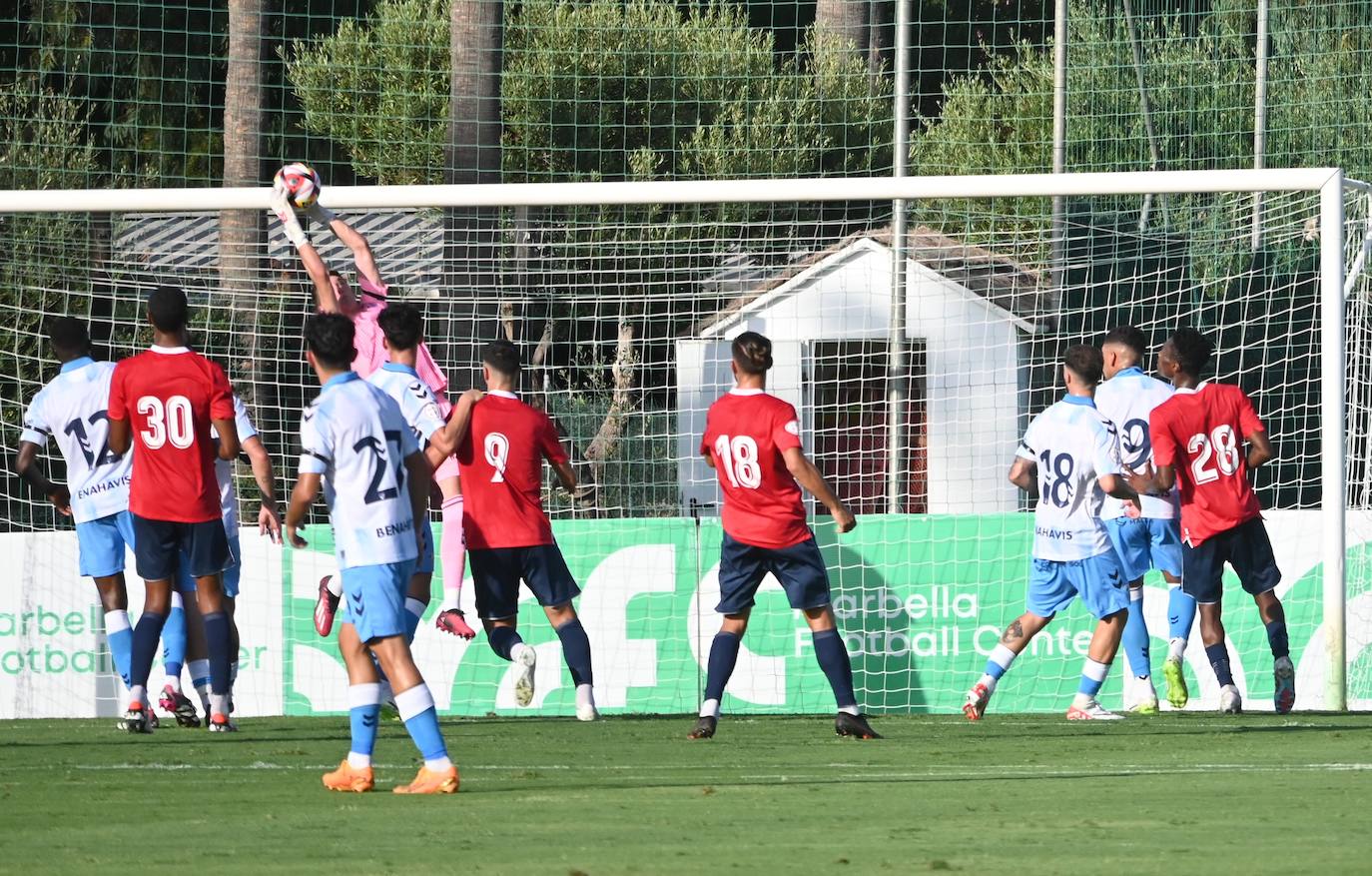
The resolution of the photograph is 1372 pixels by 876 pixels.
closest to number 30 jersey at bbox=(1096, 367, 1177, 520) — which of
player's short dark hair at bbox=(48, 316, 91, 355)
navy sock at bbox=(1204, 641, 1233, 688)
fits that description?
navy sock at bbox=(1204, 641, 1233, 688)

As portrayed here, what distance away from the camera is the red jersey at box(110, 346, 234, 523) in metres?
9.27

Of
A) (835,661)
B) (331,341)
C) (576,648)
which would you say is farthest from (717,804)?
(576,648)

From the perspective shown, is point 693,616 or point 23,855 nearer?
point 23,855

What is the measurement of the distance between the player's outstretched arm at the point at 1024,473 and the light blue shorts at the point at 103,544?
468 centimetres

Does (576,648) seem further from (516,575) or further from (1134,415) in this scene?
(1134,415)

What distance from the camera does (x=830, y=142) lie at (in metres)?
24.0

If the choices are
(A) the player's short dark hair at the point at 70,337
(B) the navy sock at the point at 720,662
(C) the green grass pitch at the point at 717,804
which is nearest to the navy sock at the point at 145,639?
(C) the green grass pitch at the point at 717,804

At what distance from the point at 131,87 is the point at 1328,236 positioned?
702 inches

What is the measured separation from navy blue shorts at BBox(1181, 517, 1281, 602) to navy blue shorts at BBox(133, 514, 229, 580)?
17.7 ft

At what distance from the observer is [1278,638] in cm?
1124

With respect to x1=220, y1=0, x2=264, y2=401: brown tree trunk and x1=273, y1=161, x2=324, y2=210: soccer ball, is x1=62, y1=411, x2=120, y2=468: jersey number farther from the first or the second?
x1=220, y1=0, x2=264, y2=401: brown tree trunk

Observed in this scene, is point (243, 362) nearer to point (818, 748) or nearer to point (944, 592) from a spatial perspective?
point (944, 592)

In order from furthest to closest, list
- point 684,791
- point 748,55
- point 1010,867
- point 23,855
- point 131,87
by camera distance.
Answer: point 131,87, point 748,55, point 684,791, point 23,855, point 1010,867

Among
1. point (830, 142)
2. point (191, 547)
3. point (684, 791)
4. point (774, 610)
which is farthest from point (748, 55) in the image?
point (684, 791)
